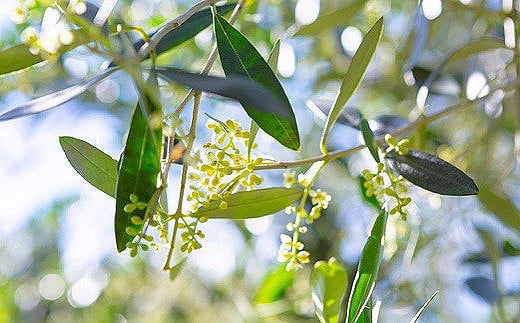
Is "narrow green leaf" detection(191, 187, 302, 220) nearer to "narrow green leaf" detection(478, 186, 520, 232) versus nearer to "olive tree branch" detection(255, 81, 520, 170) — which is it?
"olive tree branch" detection(255, 81, 520, 170)

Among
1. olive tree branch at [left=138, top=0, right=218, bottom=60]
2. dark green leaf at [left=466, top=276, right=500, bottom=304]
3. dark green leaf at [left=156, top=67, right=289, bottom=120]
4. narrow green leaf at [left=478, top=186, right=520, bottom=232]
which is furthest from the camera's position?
dark green leaf at [left=466, top=276, right=500, bottom=304]

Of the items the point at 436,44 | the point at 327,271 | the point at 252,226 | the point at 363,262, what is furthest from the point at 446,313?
the point at 363,262

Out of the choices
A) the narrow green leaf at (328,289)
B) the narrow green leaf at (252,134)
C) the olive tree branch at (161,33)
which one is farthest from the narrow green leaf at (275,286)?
the olive tree branch at (161,33)

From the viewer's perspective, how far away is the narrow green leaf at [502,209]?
0.93 m

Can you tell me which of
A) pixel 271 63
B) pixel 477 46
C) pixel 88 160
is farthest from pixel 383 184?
pixel 477 46

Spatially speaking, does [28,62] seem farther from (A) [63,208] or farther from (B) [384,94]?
(A) [63,208]

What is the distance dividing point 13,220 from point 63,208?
15 centimetres

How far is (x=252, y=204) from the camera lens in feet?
2.20

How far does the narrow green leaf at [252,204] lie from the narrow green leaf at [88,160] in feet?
0.27

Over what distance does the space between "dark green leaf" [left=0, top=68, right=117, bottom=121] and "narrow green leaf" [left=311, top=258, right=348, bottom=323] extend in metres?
0.29

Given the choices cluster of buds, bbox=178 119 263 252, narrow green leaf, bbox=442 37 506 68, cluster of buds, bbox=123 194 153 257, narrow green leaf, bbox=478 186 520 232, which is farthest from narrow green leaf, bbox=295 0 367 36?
cluster of buds, bbox=123 194 153 257

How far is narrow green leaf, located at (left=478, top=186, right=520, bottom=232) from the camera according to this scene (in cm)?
93

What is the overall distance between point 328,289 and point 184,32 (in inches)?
10.1

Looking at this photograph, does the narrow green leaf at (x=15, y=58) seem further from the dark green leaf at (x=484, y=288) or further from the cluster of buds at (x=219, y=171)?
Answer: the dark green leaf at (x=484, y=288)
